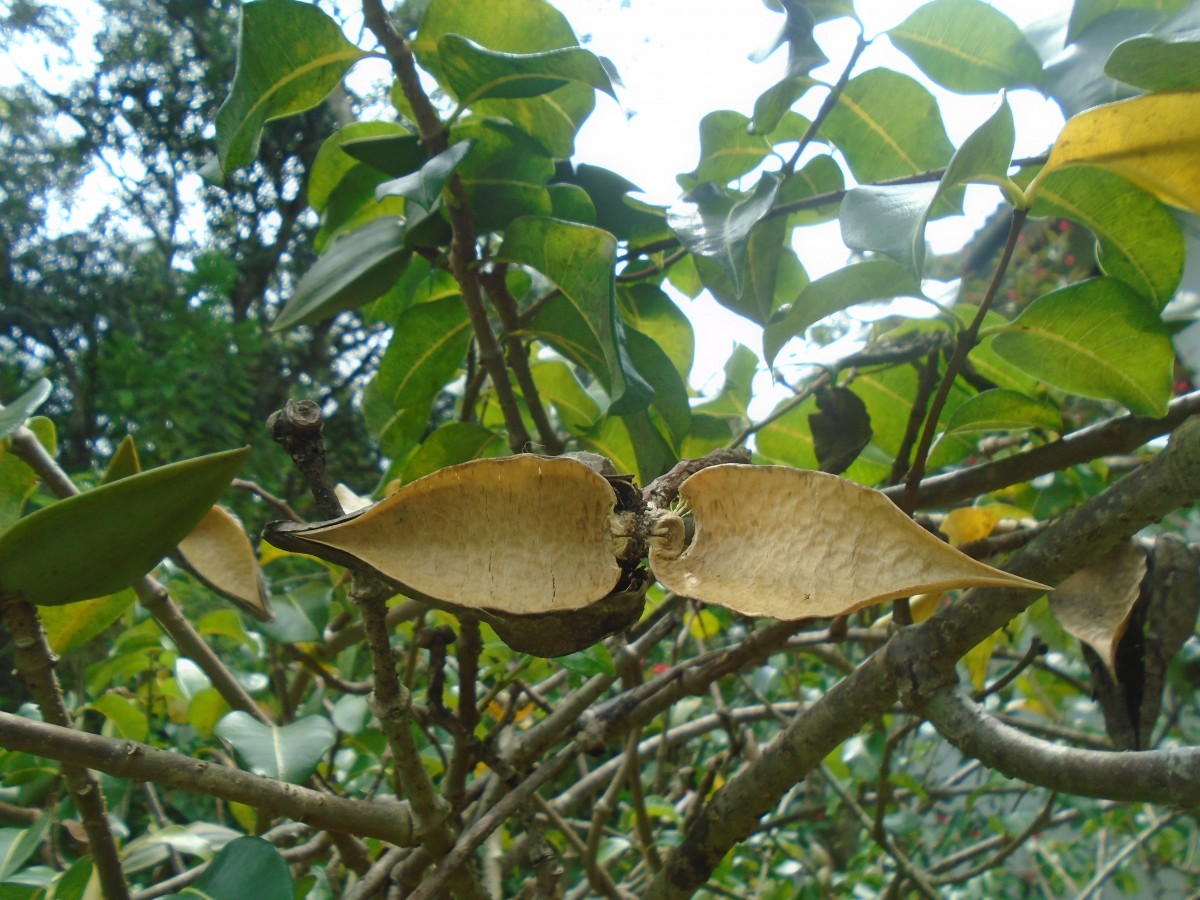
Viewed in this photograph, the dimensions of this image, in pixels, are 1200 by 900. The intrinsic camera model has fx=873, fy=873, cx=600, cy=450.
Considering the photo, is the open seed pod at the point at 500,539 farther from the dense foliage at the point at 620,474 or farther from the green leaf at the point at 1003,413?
the green leaf at the point at 1003,413

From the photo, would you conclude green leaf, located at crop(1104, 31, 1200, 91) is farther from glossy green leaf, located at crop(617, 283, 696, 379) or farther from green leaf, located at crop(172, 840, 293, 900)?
green leaf, located at crop(172, 840, 293, 900)

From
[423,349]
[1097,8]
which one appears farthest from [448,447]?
[1097,8]

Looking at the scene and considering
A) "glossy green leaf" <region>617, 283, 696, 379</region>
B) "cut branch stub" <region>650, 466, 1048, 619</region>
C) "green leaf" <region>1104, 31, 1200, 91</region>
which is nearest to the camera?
"cut branch stub" <region>650, 466, 1048, 619</region>

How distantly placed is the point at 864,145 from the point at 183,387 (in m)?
1.97

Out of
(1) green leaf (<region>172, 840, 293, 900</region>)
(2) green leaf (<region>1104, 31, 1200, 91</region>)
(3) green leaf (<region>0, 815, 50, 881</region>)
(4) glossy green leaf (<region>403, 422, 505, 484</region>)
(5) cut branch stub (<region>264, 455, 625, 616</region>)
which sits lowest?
(3) green leaf (<region>0, 815, 50, 881</region>)

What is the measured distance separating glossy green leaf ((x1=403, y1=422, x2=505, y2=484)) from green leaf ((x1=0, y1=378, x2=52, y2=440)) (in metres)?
0.17

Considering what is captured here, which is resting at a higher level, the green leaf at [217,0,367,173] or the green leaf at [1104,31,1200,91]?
the green leaf at [217,0,367,173]

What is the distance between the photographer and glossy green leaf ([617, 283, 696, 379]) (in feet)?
1.76

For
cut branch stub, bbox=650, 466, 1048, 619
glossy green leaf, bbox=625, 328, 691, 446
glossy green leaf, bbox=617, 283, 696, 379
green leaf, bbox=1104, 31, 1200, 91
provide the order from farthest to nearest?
1. glossy green leaf, bbox=617, 283, 696, 379
2. glossy green leaf, bbox=625, 328, 691, 446
3. green leaf, bbox=1104, 31, 1200, 91
4. cut branch stub, bbox=650, 466, 1048, 619

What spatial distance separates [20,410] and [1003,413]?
0.47 metres

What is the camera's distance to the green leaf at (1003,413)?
463mm

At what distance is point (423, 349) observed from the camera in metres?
0.50

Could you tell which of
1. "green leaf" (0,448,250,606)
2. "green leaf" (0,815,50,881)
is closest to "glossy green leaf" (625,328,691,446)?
"green leaf" (0,448,250,606)

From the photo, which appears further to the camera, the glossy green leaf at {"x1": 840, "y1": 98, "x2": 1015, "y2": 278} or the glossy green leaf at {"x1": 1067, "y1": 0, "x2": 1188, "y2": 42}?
the glossy green leaf at {"x1": 1067, "y1": 0, "x2": 1188, "y2": 42}
